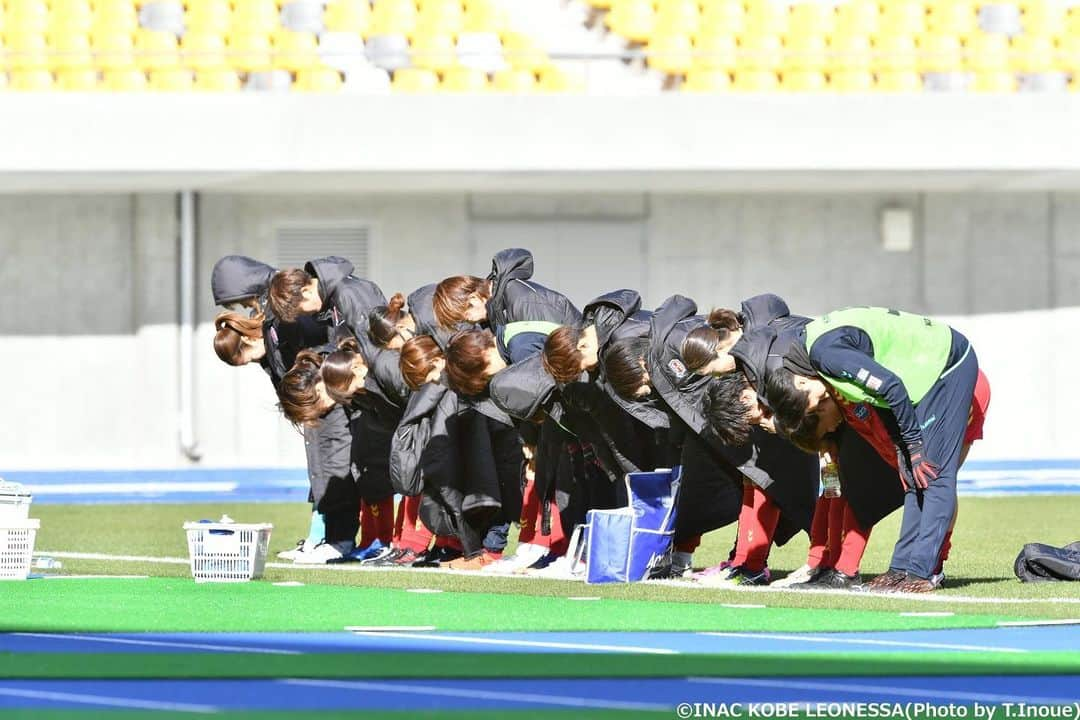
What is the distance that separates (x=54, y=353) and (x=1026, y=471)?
9374 mm

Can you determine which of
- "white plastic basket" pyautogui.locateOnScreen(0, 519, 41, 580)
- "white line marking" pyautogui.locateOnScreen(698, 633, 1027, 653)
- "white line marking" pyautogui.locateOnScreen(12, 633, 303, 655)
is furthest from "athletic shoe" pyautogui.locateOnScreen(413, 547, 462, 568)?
"white line marking" pyautogui.locateOnScreen(698, 633, 1027, 653)

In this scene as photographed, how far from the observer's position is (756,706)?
4.60m

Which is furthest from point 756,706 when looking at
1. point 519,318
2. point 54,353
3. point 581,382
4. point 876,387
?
point 54,353
